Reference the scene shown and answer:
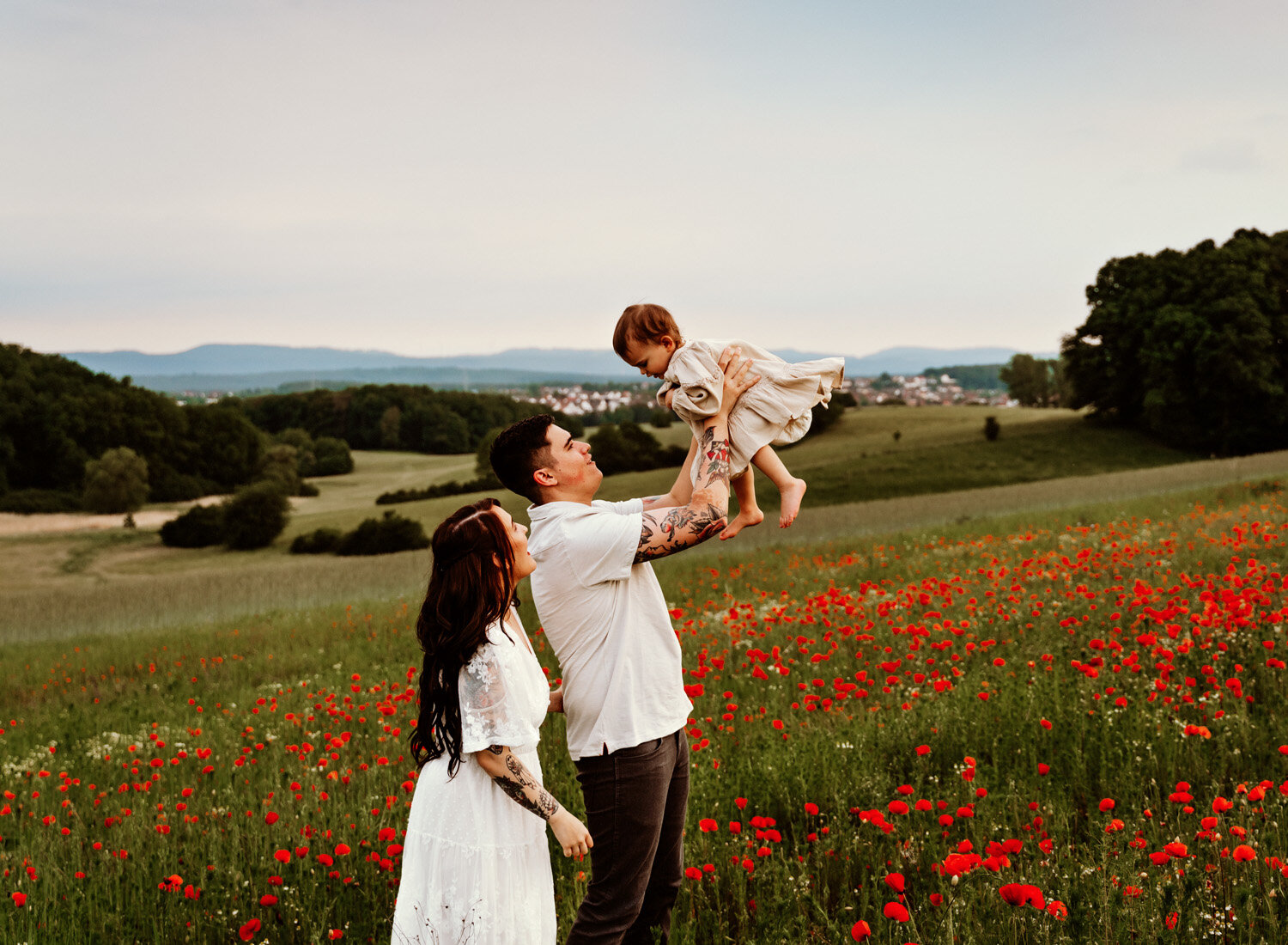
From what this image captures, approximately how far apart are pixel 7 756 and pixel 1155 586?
10.2 meters

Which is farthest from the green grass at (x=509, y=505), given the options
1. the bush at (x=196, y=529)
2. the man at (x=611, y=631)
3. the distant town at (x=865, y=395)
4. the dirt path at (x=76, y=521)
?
the man at (x=611, y=631)

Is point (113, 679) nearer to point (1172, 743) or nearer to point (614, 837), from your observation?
point (614, 837)

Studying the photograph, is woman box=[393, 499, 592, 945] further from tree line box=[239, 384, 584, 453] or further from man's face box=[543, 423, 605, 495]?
tree line box=[239, 384, 584, 453]

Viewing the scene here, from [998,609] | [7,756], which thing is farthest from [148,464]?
[998,609]

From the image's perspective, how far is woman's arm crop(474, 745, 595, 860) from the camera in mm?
2713

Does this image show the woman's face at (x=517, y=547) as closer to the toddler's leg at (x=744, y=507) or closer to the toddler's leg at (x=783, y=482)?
the toddler's leg at (x=744, y=507)

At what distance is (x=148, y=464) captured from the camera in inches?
→ 1987

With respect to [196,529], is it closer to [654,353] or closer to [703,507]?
[654,353]

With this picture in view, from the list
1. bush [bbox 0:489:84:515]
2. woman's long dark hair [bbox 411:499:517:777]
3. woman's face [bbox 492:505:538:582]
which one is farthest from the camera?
bush [bbox 0:489:84:515]

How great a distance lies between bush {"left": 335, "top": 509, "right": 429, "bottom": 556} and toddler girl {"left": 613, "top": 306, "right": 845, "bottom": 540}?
1321 inches

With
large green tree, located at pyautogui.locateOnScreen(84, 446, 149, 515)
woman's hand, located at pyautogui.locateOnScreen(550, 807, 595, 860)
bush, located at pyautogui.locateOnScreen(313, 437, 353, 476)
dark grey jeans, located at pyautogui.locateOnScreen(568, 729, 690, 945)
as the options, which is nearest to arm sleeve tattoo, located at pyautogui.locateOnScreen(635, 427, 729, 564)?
dark grey jeans, located at pyautogui.locateOnScreen(568, 729, 690, 945)

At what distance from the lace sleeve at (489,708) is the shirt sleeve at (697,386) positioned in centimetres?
114

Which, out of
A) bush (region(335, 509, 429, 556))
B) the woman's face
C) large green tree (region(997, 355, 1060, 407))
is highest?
large green tree (region(997, 355, 1060, 407))

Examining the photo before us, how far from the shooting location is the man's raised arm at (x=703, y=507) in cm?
283
